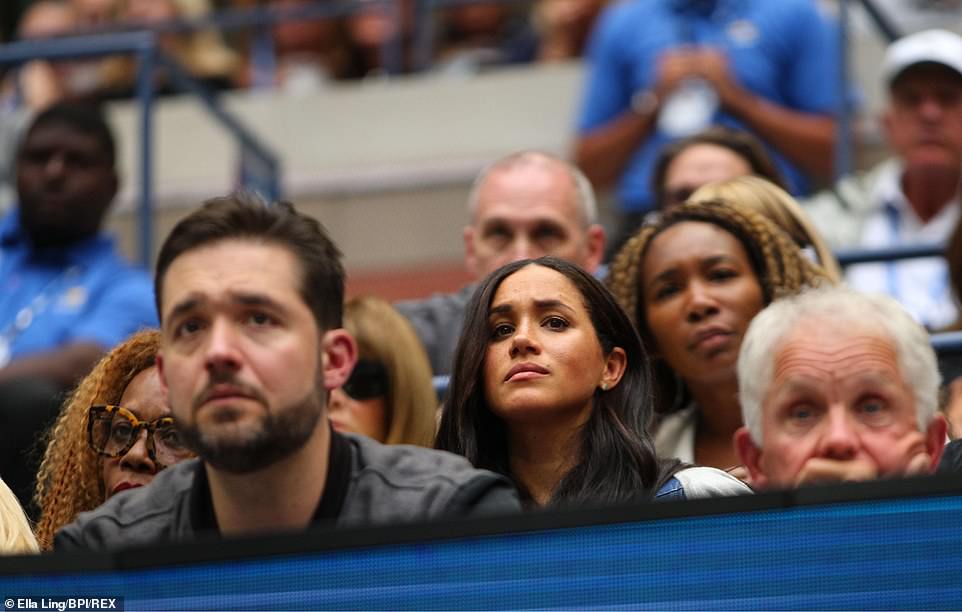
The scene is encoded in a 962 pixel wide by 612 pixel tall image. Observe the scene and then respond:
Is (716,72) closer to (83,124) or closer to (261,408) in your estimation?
(83,124)

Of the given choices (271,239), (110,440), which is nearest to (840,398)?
(271,239)

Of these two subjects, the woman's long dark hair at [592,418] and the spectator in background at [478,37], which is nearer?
the woman's long dark hair at [592,418]

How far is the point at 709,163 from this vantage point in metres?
6.66

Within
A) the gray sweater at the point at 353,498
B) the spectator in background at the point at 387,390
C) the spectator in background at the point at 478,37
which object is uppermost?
the spectator in background at the point at 478,37

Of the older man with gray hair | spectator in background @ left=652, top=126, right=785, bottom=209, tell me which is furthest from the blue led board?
spectator in background @ left=652, top=126, right=785, bottom=209

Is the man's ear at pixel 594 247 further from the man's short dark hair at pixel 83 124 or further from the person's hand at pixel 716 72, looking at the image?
the man's short dark hair at pixel 83 124

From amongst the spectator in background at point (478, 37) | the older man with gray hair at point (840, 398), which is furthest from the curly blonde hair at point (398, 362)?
the spectator in background at point (478, 37)

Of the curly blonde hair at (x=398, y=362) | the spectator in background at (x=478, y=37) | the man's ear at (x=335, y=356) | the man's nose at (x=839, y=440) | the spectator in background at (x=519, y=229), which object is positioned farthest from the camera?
the spectator in background at (x=478, y=37)

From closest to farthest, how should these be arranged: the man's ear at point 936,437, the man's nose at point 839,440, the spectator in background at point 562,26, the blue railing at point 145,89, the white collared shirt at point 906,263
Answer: the man's nose at point 839,440
the man's ear at point 936,437
the white collared shirt at point 906,263
the blue railing at point 145,89
the spectator in background at point 562,26

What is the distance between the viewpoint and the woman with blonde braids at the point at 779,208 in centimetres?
590

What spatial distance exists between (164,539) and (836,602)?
131cm

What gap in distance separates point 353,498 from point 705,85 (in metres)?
4.32

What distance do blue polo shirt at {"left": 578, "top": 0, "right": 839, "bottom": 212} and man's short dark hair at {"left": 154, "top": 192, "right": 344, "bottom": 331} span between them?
13.0ft

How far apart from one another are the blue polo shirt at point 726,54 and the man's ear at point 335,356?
398cm
